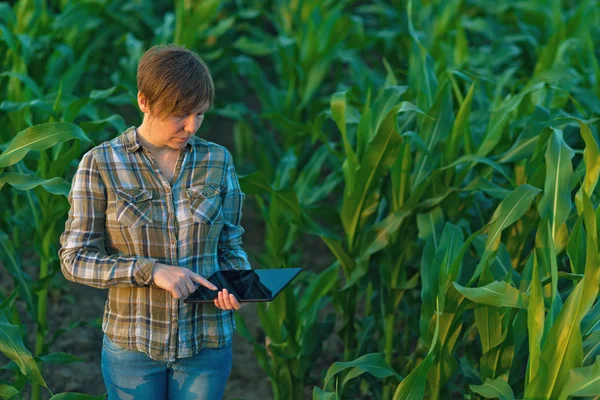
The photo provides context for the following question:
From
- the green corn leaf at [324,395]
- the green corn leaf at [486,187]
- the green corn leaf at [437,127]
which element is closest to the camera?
the green corn leaf at [324,395]

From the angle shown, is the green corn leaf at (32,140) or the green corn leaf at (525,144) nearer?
the green corn leaf at (32,140)

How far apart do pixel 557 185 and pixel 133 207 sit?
1236 millimetres

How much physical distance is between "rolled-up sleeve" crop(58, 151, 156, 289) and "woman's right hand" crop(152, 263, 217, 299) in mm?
20

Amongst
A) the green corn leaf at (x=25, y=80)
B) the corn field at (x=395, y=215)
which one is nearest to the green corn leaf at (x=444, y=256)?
the corn field at (x=395, y=215)

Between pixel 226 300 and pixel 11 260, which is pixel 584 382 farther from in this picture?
pixel 11 260

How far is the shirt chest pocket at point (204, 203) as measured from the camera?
6.54 feet

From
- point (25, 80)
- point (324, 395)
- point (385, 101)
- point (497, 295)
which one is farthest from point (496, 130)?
point (25, 80)

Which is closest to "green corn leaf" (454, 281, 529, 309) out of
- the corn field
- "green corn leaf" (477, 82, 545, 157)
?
the corn field

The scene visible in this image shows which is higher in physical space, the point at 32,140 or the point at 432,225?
the point at 32,140

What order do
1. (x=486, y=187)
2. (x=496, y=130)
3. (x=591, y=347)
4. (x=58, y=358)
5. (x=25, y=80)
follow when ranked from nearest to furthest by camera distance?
(x=591, y=347) < (x=58, y=358) < (x=486, y=187) < (x=496, y=130) < (x=25, y=80)

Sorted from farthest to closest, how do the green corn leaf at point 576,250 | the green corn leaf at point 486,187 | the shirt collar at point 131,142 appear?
1. the green corn leaf at point 486,187
2. the green corn leaf at point 576,250
3. the shirt collar at point 131,142

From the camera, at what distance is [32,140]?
7.82 ft

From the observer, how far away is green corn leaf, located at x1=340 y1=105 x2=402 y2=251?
2.75m

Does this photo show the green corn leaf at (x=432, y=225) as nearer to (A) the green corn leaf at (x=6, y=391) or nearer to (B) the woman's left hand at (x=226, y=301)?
(B) the woman's left hand at (x=226, y=301)
